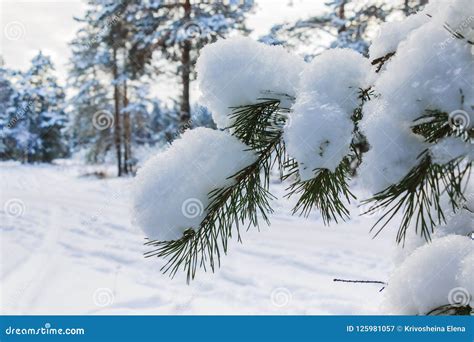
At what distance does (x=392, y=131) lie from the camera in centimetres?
76

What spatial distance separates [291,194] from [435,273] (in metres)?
0.42

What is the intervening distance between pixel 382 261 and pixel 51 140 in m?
33.1

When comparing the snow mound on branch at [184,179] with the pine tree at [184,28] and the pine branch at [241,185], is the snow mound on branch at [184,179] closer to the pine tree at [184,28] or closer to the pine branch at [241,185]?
the pine branch at [241,185]

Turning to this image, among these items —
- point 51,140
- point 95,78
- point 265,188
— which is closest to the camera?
point 265,188

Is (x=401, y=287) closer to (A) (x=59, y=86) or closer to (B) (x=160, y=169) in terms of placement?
(B) (x=160, y=169)

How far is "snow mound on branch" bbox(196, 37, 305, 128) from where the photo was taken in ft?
3.16
